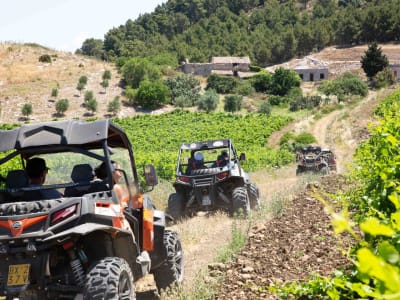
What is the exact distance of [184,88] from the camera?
73250mm

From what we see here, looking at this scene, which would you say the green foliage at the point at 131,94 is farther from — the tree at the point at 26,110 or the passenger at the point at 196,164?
the passenger at the point at 196,164

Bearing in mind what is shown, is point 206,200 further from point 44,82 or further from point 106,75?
point 106,75

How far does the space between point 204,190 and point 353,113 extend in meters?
41.0

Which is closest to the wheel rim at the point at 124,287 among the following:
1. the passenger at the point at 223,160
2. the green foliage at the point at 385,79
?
the passenger at the point at 223,160

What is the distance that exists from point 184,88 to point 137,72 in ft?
21.7

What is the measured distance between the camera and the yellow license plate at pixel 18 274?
14.4 ft

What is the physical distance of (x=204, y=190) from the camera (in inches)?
489

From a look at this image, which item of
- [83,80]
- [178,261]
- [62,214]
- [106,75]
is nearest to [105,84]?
[83,80]

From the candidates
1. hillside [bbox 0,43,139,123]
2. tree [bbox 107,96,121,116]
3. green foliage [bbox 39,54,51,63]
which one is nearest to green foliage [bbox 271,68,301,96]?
hillside [bbox 0,43,139,123]

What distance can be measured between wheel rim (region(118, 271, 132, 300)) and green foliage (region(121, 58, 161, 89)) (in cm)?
6744

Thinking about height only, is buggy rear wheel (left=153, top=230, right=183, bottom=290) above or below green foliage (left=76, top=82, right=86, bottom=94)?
above

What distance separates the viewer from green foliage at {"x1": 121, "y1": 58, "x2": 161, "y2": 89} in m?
72.3

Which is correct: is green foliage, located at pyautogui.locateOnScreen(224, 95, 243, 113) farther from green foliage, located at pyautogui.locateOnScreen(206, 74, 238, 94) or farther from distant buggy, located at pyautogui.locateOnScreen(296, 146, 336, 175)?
distant buggy, located at pyautogui.locateOnScreen(296, 146, 336, 175)

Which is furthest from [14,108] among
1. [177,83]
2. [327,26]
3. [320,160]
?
[327,26]
